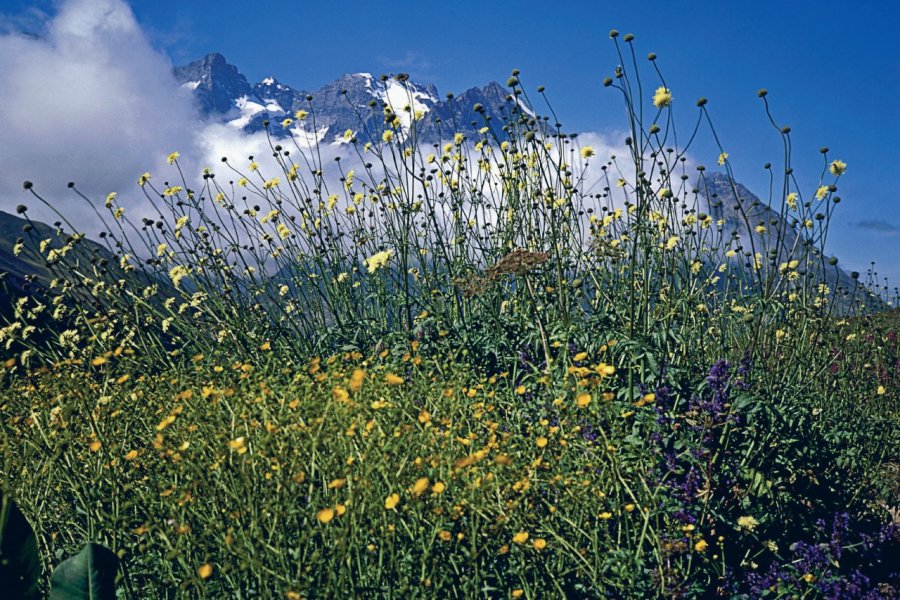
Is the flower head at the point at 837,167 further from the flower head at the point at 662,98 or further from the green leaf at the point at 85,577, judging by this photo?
the green leaf at the point at 85,577

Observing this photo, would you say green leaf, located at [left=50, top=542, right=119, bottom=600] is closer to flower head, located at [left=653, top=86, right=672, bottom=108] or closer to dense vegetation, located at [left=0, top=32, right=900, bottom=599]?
dense vegetation, located at [left=0, top=32, right=900, bottom=599]

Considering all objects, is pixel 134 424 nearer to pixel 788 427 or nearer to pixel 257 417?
pixel 257 417

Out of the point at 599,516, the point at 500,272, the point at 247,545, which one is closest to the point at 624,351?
the point at 500,272

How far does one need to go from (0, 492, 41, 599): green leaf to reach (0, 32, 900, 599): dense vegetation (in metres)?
0.16

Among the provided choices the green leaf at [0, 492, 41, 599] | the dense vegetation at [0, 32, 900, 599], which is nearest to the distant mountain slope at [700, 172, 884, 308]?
the dense vegetation at [0, 32, 900, 599]

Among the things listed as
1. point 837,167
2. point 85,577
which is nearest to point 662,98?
point 837,167

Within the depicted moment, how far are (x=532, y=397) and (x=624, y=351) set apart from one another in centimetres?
62

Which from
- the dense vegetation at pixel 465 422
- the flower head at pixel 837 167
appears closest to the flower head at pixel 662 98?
the dense vegetation at pixel 465 422

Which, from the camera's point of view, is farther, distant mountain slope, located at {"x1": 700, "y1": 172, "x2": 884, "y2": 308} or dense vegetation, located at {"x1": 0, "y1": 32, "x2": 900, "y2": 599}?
distant mountain slope, located at {"x1": 700, "y1": 172, "x2": 884, "y2": 308}

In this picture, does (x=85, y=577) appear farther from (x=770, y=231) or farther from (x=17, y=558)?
(x=770, y=231)

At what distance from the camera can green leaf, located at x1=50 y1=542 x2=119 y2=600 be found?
208 centimetres

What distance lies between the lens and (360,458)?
2312mm

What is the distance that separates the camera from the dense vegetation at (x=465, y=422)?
224cm

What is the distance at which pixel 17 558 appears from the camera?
2146 mm
